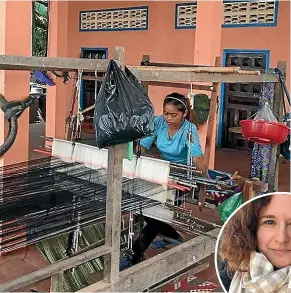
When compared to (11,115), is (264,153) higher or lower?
lower

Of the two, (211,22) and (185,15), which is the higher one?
(185,15)

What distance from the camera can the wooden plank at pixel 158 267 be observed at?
210 cm

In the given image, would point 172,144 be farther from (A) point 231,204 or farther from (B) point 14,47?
(B) point 14,47

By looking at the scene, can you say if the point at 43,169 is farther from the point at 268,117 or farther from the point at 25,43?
the point at 268,117

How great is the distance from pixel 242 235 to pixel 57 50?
5279mm

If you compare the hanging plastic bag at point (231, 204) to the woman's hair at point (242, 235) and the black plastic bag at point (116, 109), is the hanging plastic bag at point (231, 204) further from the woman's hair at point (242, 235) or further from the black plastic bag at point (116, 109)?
the woman's hair at point (242, 235)

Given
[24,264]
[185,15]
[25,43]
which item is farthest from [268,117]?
[185,15]

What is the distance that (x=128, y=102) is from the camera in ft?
6.51

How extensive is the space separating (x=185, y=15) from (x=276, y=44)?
5.20ft

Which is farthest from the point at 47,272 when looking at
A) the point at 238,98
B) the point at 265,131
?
the point at 238,98

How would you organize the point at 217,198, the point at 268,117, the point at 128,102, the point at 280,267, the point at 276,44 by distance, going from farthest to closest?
the point at 276,44
the point at 217,198
the point at 268,117
the point at 128,102
the point at 280,267

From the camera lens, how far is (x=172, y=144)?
139 inches

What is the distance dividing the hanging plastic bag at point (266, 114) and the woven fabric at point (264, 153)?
0.08 meters

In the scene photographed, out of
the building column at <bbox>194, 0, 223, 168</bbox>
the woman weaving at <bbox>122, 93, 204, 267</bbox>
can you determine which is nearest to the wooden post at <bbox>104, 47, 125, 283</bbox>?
the woman weaving at <bbox>122, 93, 204, 267</bbox>
